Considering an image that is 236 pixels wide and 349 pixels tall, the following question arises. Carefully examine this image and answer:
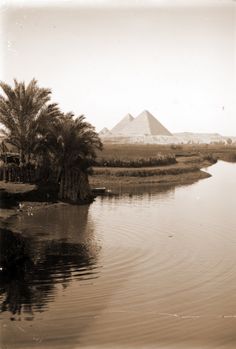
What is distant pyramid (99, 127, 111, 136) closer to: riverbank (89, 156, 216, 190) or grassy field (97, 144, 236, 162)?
grassy field (97, 144, 236, 162)

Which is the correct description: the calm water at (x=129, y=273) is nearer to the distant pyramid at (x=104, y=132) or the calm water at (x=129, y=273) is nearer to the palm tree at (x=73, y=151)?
the palm tree at (x=73, y=151)

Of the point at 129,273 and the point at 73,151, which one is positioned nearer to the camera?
the point at 129,273

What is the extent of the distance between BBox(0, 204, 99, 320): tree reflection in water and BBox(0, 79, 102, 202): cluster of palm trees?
475 millimetres

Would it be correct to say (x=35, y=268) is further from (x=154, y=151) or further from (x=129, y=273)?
(x=154, y=151)

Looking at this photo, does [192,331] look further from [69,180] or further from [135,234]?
[69,180]

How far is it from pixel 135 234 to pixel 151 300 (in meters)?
0.66

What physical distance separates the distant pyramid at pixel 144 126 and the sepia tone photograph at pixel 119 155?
0.5 inches

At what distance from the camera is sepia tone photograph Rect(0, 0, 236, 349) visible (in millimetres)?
3488

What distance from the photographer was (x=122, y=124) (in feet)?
12.8

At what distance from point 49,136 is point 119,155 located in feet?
2.21

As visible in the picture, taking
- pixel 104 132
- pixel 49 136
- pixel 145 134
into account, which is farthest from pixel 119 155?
pixel 49 136

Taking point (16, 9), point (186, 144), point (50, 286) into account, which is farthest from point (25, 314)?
point (16, 9)

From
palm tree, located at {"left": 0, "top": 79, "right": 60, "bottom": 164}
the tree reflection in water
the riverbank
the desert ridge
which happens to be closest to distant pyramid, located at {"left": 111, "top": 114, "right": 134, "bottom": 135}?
the desert ridge

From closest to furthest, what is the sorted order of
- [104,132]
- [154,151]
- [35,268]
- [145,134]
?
1. [35,268]
2. [145,134]
3. [104,132]
4. [154,151]
